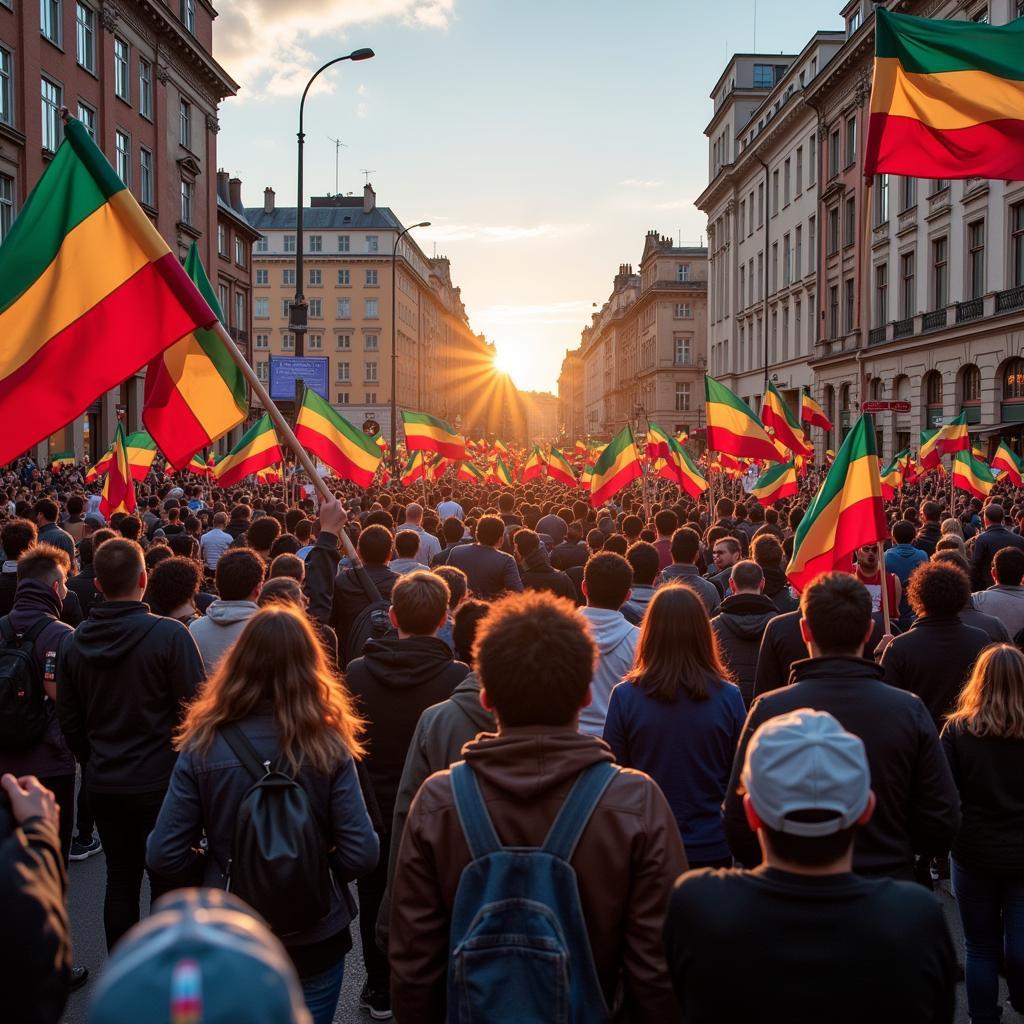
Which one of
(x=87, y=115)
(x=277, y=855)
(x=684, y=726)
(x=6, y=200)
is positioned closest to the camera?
(x=277, y=855)

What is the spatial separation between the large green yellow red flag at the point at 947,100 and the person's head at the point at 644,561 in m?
2.96

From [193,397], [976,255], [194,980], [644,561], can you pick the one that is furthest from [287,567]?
[976,255]

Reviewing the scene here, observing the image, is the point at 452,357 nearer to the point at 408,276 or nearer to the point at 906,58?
the point at 408,276

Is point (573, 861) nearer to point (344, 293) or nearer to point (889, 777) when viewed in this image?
point (889, 777)

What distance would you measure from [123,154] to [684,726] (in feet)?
124

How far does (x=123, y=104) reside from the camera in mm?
36594

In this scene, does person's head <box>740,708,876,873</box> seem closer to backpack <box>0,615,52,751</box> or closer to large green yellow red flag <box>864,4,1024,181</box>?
backpack <box>0,615,52,751</box>

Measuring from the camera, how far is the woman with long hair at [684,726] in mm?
4023

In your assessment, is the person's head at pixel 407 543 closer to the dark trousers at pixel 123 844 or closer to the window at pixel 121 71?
the dark trousers at pixel 123 844

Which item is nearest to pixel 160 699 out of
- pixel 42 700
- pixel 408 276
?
pixel 42 700

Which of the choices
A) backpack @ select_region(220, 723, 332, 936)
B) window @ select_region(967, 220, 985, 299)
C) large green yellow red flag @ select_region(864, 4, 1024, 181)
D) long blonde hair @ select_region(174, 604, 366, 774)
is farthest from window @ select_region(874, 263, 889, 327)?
backpack @ select_region(220, 723, 332, 936)


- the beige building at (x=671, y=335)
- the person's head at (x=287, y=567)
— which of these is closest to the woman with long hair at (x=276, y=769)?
the person's head at (x=287, y=567)

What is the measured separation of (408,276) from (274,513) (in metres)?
84.5

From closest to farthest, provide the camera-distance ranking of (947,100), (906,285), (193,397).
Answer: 1. (193,397)
2. (947,100)
3. (906,285)
